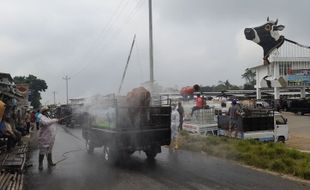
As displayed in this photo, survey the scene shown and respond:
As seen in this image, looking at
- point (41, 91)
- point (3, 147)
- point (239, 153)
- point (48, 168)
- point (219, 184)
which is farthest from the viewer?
point (41, 91)

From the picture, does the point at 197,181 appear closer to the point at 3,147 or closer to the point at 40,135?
the point at 40,135

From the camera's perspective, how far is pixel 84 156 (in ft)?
54.9

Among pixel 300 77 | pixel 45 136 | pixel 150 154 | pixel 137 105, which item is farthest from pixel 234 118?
pixel 300 77

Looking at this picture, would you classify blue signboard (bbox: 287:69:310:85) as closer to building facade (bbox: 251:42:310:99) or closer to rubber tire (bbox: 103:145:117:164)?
building facade (bbox: 251:42:310:99)

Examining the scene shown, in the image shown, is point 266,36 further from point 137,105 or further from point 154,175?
point 154,175

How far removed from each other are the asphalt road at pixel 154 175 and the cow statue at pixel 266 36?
10.6 m

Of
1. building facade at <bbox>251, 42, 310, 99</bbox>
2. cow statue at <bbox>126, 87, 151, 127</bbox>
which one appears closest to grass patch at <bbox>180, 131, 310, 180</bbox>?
cow statue at <bbox>126, 87, 151, 127</bbox>

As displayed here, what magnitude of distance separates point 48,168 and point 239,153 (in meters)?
6.21

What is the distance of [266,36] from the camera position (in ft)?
81.1

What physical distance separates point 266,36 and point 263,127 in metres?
6.22

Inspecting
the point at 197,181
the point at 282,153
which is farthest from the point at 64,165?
the point at 282,153

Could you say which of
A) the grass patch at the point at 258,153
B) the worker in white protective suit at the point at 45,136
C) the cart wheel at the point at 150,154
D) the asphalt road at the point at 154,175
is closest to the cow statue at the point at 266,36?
the grass patch at the point at 258,153

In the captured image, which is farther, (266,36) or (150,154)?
(266,36)

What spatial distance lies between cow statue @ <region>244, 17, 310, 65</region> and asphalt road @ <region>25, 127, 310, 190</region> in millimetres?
10616
